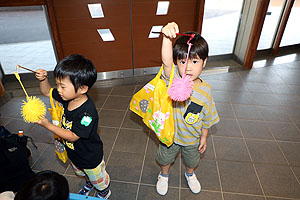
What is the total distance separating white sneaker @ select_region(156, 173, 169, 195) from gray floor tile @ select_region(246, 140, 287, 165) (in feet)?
3.31

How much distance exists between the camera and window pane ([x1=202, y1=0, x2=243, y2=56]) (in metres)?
4.60

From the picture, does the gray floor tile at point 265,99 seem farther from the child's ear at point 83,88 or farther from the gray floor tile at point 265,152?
→ the child's ear at point 83,88

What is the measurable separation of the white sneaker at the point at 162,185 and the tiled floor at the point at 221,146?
0.14 feet

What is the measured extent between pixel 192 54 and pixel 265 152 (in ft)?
5.56

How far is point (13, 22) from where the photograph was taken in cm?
660

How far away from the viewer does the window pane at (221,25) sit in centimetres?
460

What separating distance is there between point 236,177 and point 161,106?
1209mm

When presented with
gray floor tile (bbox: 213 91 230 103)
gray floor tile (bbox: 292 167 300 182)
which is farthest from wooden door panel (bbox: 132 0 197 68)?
gray floor tile (bbox: 292 167 300 182)

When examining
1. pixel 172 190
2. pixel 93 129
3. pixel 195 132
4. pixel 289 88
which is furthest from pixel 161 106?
pixel 289 88

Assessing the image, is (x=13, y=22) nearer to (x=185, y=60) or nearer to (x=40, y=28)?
(x=40, y=28)

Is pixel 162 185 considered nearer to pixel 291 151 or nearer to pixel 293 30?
pixel 291 151

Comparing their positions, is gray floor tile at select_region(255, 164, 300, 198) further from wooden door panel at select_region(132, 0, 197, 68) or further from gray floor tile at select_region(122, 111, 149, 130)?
wooden door panel at select_region(132, 0, 197, 68)

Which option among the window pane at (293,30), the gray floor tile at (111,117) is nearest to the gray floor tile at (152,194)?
the gray floor tile at (111,117)

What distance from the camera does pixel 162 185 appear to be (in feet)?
5.85
